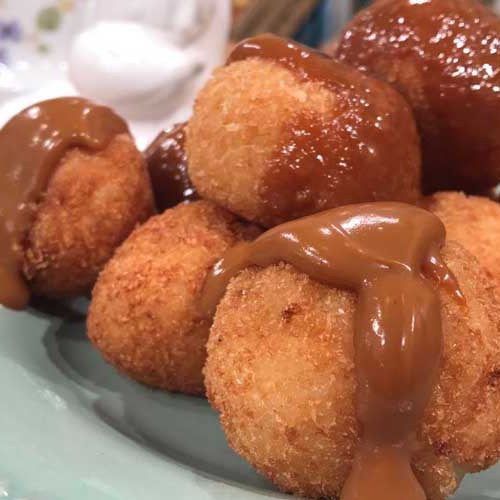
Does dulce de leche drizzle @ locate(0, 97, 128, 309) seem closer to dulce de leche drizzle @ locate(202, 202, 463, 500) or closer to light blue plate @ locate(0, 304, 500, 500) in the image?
light blue plate @ locate(0, 304, 500, 500)

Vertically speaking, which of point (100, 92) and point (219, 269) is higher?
point (219, 269)

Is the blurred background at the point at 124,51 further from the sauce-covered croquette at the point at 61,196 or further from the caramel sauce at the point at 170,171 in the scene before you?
the sauce-covered croquette at the point at 61,196

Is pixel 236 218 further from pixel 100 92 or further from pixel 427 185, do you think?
pixel 100 92

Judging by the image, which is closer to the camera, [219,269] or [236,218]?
[219,269]

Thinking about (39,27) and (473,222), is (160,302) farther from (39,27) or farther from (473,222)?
(39,27)

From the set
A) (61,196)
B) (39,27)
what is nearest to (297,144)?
(61,196)

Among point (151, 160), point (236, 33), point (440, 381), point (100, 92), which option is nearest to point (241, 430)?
point (440, 381)
